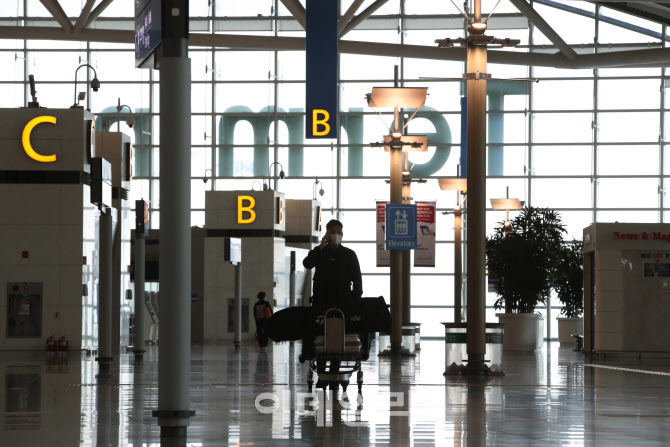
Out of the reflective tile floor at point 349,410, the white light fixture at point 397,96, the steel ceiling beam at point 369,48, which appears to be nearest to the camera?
the reflective tile floor at point 349,410

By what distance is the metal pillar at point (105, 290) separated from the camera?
62.8 feet

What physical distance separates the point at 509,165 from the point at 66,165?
25.7m

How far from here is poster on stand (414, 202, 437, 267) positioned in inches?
1375

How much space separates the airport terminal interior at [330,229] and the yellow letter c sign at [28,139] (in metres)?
0.03

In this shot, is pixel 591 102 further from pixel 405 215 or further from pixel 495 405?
pixel 495 405

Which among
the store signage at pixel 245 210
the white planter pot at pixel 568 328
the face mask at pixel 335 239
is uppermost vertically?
the store signage at pixel 245 210

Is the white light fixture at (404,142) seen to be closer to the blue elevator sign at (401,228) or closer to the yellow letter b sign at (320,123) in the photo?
the blue elevator sign at (401,228)

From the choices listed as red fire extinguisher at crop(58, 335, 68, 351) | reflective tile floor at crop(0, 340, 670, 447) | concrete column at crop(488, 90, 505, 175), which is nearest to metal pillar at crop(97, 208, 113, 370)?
reflective tile floor at crop(0, 340, 670, 447)

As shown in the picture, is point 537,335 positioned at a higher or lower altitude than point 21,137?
lower

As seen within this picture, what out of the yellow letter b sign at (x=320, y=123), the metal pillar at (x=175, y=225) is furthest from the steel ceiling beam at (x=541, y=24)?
the metal pillar at (x=175, y=225)

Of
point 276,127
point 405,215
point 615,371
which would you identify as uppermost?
point 276,127

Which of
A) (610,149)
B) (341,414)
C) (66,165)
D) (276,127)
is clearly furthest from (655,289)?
(276,127)

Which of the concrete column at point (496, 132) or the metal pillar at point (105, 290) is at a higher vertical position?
the concrete column at point (496, 132)

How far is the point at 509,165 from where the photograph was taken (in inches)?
1897
